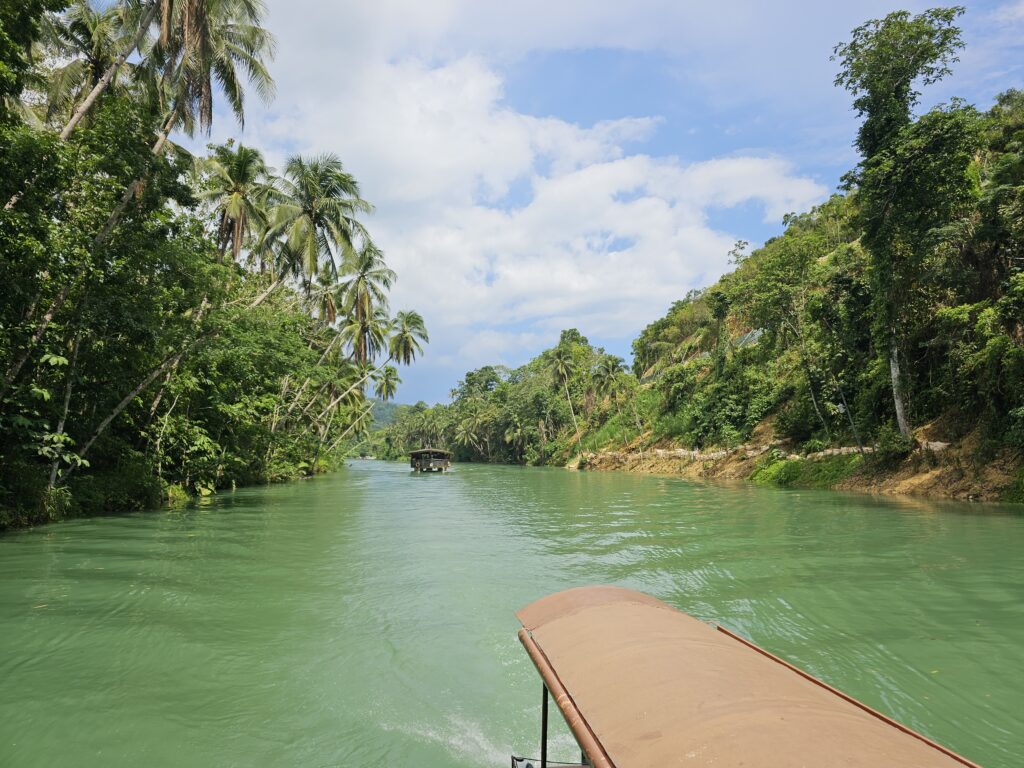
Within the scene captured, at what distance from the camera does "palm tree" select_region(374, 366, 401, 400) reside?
154 ft

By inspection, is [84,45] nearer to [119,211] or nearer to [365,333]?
[119,211]

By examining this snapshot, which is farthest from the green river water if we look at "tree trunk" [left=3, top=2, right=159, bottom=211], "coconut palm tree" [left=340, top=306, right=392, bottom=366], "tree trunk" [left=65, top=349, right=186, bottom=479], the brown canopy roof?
"coconut palm tree" [left=340, top=306, right=392, bottom=366]

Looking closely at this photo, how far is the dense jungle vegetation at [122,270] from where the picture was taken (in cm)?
1002

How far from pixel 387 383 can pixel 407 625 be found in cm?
4295

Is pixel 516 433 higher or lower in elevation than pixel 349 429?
lower

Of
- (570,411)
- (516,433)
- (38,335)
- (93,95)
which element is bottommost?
(516,433)

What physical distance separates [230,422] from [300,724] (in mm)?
18768

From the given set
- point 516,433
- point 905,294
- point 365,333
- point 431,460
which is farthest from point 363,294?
point 516,433

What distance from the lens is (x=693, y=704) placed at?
1.74 meters

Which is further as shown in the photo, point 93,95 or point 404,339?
point 404,339

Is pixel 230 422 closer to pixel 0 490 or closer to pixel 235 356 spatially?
pixel 235 356

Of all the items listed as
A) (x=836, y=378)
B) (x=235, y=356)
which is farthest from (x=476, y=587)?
(x=836, y=378)

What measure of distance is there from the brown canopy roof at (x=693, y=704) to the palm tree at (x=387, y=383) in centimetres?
4445

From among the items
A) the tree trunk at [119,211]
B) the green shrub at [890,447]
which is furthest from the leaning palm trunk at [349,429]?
the green shrub at [890,447]
